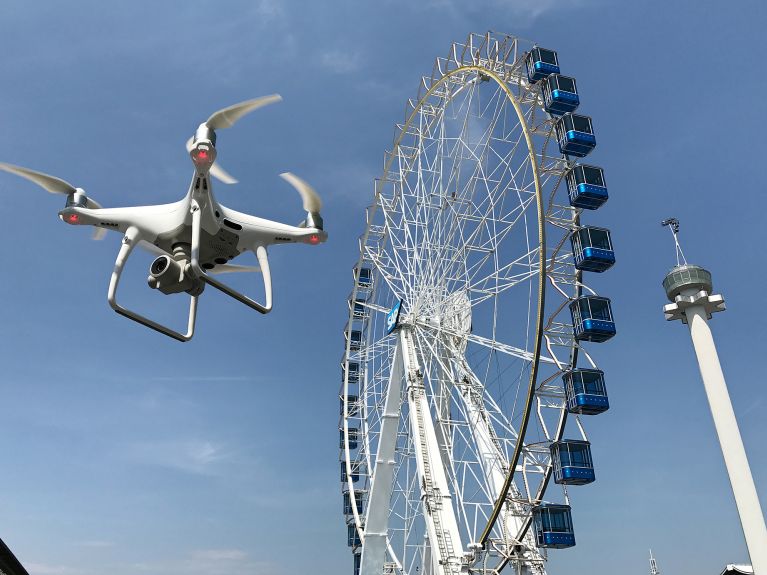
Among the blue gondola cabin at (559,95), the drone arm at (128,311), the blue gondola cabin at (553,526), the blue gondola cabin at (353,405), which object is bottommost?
the blue gondola cabin at (553,526)

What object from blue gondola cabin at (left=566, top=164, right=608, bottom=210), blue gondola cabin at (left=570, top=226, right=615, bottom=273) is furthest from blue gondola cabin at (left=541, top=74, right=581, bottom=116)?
blue gondola cabin at (left=570, top=226, right=615, bottom=273)

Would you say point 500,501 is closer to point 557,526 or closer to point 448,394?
point 557,526

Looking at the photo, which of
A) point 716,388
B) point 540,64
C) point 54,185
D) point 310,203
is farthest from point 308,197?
point 540,64

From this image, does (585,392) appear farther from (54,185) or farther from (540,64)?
(54,185)

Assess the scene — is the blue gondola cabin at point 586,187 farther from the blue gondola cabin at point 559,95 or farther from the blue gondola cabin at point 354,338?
the blue gondola cabin at point 354,338

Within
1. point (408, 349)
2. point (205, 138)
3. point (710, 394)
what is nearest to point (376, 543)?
point (408, 349)

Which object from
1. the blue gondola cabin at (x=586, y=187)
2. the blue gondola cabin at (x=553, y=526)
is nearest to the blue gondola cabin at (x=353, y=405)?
the blue gondola cabin at (x=553, y=526)
